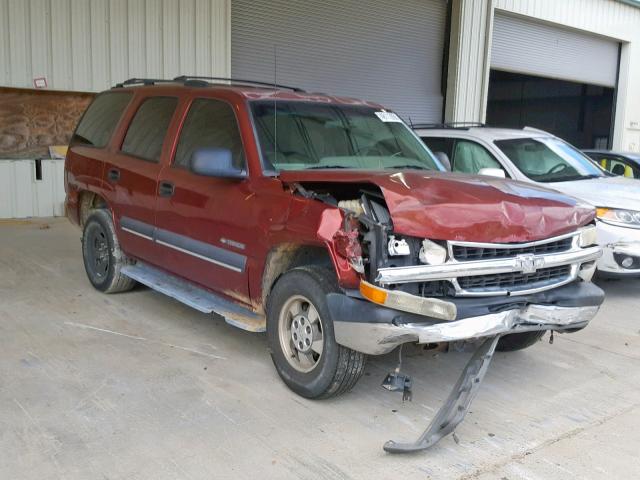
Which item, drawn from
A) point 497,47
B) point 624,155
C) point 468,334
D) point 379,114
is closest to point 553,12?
point 497,47

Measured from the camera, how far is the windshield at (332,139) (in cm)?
462

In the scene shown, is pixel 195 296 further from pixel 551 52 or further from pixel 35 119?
pixel 551 52

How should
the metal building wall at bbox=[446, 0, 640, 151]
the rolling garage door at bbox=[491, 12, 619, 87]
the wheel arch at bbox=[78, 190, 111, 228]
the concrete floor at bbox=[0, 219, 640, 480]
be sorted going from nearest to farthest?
1. the concrete floor at bbox=[0, 219, 640, 480]
2. the wheel arch at bbox=[78, 190, 111, 228]
3. the metal building wall at bbox=[446, 0, 640, 151]
4. the rolling garage door at bbox=[491, 12, 619, 87]

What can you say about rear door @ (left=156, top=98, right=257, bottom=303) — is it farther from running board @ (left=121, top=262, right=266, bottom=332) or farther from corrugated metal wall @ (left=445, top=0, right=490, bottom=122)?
corrugated metal wall @ (left=445, top=0, right=490, bottom=122)

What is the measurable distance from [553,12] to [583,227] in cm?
1601

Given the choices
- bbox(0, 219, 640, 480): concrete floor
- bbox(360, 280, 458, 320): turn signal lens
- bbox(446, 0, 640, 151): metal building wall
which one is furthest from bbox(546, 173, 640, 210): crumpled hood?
bbox(446, 0, 640, 151): metal building wall

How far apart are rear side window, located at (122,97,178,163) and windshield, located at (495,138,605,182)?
4023mm

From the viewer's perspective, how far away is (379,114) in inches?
215

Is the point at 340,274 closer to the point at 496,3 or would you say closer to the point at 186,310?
the point at 186,310

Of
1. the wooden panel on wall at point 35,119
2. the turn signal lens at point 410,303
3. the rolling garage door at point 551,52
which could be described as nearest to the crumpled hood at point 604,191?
the turn signal lens at point 410,303

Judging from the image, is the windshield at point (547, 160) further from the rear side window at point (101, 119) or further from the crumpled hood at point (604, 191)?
the rear side window at point (101, 119)

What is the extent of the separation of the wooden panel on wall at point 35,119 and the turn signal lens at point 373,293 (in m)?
9.28

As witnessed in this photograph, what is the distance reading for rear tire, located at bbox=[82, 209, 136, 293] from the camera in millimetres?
6094

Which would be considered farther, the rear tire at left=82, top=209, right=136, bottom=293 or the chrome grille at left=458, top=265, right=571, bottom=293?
the rear tire at left=82, top=209, right=136, bottom=293
